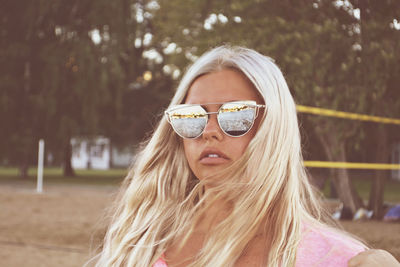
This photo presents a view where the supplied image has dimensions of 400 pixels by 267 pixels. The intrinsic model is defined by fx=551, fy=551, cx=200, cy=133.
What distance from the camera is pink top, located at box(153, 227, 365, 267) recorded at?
105 centimetres

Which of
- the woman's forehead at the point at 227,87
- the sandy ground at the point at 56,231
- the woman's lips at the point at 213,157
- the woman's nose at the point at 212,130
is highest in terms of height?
the woman's forehead at the point at 227,87

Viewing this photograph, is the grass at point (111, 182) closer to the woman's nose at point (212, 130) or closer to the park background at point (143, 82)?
the park background at point (143, 82)

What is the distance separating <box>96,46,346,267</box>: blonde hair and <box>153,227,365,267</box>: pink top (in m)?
0.02

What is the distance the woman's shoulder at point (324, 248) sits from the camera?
3.45ft

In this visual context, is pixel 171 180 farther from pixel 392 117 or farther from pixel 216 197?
pixel 392 117

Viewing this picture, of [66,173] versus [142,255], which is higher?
[142,255]

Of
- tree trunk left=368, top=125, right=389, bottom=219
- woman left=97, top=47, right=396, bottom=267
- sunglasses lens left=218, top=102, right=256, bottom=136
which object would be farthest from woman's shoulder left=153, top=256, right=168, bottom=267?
tree trunk left=368, top=125, right=389, bottom=219

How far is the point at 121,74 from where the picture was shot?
19672 millimetres

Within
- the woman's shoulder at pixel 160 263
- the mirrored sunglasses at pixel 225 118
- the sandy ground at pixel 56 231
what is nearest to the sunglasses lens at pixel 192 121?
the mirrored sunglasses at pixel 225 118

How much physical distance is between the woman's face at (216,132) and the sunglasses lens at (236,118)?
0.01 m

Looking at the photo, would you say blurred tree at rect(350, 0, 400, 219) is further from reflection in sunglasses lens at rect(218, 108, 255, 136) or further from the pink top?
the pink top

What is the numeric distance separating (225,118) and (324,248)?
0.36 metres

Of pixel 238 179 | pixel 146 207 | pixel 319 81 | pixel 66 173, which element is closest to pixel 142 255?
pixel 146 207

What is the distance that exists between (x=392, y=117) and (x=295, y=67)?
194 cm
